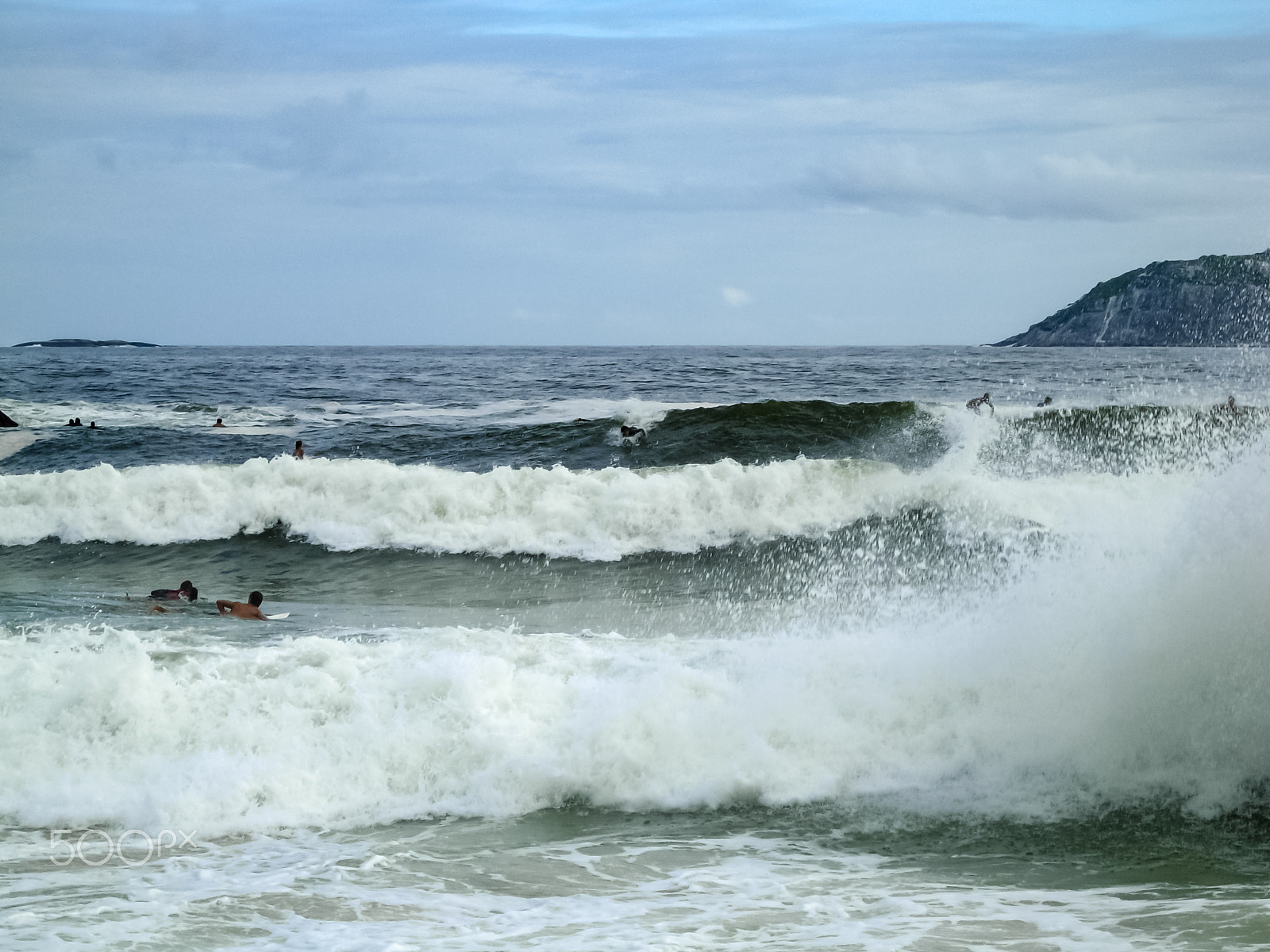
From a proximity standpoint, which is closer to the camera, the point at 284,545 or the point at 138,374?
the point at 284,545

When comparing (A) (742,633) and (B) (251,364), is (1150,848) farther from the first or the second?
(B) (251,364)

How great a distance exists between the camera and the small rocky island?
283 ft

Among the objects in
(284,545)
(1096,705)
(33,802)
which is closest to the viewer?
(33,802)

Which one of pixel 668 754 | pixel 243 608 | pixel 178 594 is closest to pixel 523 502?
pixel 178 594

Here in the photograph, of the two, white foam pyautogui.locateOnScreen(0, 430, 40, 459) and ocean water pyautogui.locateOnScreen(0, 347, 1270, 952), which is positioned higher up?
white foam pyautogui.locateOnScreen(0, 430, 40, 459)

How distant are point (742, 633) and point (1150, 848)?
4.69m

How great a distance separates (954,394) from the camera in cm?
3800

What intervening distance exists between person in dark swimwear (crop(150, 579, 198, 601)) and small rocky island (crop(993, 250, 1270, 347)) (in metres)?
68.8

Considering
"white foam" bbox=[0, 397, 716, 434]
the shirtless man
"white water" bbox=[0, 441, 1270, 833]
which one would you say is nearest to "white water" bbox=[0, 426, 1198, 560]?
the shirtless man

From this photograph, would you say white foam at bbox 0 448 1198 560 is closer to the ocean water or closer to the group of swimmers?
the ocean water

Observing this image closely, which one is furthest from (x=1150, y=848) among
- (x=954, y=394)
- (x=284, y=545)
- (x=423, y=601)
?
(x=954, y=394)
